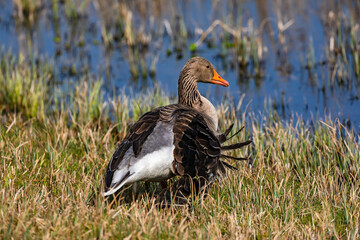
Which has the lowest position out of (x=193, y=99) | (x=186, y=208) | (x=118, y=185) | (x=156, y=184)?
(x=156, y=184)

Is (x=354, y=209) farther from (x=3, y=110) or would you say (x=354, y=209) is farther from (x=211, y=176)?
(x=3, y=110)

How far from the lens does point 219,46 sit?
41.0 ft

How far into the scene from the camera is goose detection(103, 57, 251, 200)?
460 cm

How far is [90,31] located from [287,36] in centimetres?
484

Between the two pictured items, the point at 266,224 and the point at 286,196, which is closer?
the point at 266,224

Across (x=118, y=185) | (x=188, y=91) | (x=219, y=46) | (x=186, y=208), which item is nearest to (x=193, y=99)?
(x=188, y=91)

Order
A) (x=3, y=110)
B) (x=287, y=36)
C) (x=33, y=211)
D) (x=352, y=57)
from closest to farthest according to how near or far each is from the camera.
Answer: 1. (x=33, y=211)
2. (x=3, y=110)
3. (x=352, y=57)
4. (x=287, y=36)

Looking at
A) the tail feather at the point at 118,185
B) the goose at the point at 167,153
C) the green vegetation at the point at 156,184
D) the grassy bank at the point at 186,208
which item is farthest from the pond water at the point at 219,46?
the tail feather at the point at 118,185

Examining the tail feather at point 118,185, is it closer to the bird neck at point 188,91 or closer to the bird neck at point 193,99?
the bird neck at point 193,99

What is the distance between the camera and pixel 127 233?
3.95 meters

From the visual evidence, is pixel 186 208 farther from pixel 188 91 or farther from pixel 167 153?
pixel 188 91

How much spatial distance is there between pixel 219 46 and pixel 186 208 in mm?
8120

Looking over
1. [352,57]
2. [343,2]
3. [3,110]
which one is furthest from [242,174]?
[343,2]

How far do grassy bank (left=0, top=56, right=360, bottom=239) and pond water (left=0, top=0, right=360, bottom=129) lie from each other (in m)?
1.95
